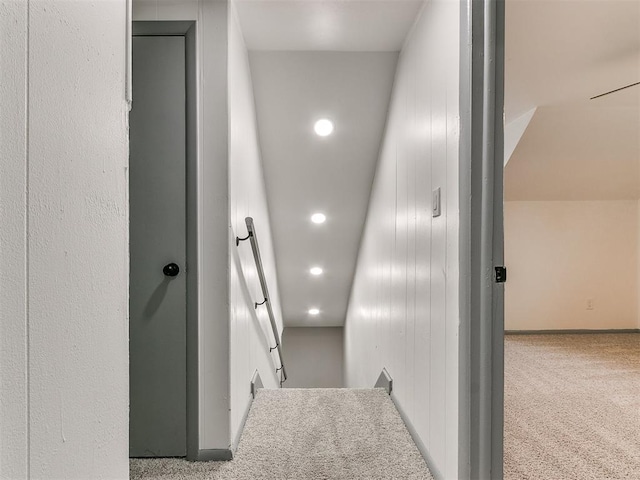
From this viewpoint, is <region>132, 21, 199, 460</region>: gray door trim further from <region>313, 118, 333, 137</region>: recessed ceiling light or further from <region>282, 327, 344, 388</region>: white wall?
<region>282, 327, 344, 388</region>: white wall

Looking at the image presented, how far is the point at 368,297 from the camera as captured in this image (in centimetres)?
404

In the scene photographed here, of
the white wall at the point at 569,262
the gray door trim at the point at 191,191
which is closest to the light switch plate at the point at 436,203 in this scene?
the gray door trim at the point at 191,191

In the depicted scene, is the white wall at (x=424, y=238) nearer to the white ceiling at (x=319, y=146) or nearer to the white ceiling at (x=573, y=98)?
the white ceiling at (x=319, y=146)

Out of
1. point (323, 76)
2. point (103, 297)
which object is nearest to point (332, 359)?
point (323, 76)

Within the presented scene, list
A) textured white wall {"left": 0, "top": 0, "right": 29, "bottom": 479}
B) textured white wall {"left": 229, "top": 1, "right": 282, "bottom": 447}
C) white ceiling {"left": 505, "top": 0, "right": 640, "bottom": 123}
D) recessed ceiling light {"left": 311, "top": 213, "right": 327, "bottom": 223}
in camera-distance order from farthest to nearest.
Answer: recessed ceiling light {"left": 311, "top": 213, "right": 327, "bottom": 223}
white ceiling {"left": 505, "top": 0, "right": 640, "bottom": 123}
textured white wall {"left": 229, "top": 1, "right": 282, "bottom": 447}
textured white wall {"left": 0, "top": 0, "right": 29, "bottom": 479}

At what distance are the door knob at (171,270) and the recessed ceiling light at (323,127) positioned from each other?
1.69 meters

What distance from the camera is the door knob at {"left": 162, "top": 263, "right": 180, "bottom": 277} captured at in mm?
1940

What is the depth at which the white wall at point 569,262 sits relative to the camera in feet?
15.6

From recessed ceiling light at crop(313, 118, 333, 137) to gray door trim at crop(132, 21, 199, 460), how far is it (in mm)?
1342

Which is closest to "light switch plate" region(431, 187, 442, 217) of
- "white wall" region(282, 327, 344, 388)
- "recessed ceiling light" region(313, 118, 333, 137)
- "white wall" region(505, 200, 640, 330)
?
"recessed ceiling light" region(313, 118, 333, 137)

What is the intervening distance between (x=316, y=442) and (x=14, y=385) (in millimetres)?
1712

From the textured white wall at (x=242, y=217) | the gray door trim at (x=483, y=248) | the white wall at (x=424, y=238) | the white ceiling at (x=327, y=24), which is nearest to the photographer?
the gray door trim at (x=483, y=248)

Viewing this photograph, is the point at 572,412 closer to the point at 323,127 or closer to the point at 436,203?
the point at 436,203

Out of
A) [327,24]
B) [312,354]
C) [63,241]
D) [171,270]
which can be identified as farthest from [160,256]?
[312,354]
